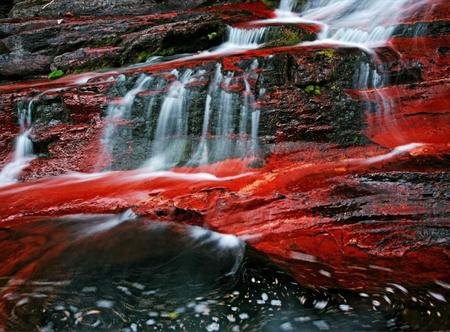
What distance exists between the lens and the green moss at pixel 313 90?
642 cm

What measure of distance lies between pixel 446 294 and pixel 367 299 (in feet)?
2.32

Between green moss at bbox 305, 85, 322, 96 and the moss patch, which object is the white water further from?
green moss at bbox 305, 85, 322, 96

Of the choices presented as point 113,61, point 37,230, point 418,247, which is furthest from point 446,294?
point 113,61

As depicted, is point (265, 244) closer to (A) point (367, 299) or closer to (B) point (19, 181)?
(A) point (367, 299)

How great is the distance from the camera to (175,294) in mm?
3113

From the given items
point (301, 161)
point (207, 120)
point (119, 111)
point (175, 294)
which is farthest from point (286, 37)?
point (175, 294)

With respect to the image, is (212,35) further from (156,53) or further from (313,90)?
(313,90)

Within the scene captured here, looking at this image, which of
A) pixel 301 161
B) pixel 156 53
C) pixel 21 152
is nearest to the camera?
pixel 301 161

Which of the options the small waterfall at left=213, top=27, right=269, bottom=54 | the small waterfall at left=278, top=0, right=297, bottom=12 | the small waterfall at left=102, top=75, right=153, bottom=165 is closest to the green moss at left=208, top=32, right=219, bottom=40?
the small waterfall at left=213, top=27, right=269, bottom=54

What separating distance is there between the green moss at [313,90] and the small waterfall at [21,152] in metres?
5.71

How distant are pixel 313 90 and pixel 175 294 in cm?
467

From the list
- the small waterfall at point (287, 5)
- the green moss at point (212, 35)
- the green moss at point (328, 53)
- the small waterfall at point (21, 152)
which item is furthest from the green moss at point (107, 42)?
the green moss at point (328, 53)

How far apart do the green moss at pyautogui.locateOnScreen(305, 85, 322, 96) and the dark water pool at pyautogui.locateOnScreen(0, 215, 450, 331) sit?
3592 mm

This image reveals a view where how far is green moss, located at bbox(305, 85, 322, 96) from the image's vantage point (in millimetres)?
6417
